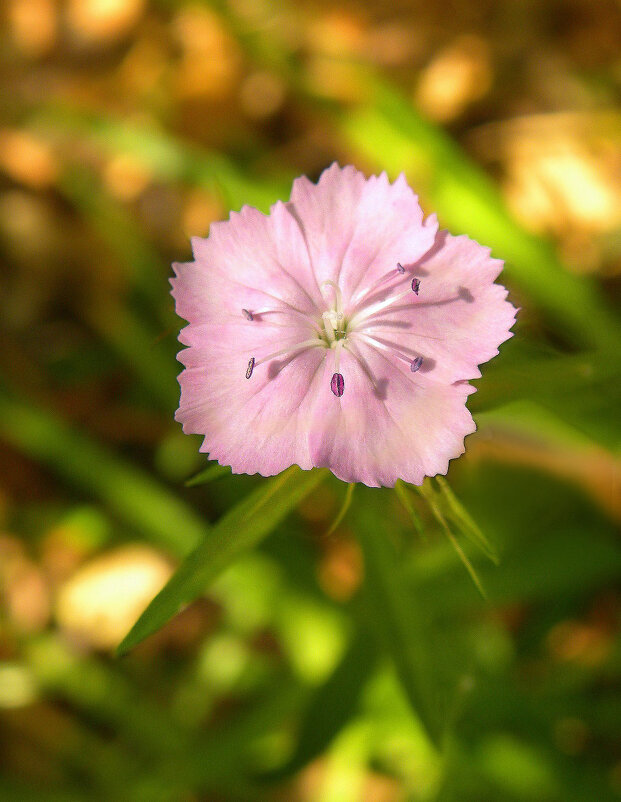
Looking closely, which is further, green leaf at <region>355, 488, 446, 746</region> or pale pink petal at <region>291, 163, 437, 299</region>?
green leaf at <region>355, 488, 446, 746</region>

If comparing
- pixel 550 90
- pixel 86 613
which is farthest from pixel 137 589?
pixel 550 90

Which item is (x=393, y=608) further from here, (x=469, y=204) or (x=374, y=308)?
(x=469, y=204)

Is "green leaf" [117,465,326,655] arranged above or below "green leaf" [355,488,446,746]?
above

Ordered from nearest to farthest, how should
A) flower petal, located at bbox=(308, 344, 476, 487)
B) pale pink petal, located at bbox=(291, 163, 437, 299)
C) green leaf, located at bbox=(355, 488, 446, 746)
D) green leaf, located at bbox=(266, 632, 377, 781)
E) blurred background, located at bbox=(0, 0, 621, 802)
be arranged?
flower petal, located at bbox=(308, 344, 476, 487), pale pink petal, located at bbox=(291, 163, 437, 299), green leaf, located at bbox=(355, 488, 446, 746), green leaf, located at bbox=(266, 632, 377, 781), blurred background, located at bbox=(0, 0, 621, 802)

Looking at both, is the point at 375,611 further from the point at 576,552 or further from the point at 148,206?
the point at 148,206

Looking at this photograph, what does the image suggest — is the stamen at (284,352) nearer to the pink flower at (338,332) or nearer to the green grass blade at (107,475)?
the pink flower at (338,332)

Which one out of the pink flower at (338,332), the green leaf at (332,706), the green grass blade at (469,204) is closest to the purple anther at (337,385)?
the pink flower at (338,332)

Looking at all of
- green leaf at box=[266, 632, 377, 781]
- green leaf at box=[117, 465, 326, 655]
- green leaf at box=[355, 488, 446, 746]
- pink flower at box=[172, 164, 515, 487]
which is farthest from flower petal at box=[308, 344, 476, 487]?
green leaf at box=[266, 632, 377, 781]

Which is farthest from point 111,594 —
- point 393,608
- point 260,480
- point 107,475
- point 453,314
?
point 453,314

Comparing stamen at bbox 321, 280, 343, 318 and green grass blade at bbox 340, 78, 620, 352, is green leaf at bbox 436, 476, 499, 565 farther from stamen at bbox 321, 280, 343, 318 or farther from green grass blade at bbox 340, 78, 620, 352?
green grass blade at bbox 340, 78, 620, 352
